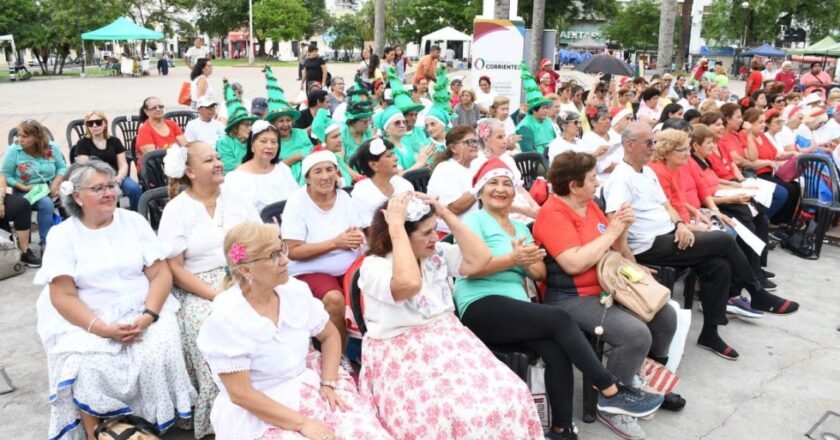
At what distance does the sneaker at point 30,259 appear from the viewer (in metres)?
5.98

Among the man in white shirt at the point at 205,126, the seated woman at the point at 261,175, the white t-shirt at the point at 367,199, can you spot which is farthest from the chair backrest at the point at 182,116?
the white t-shirt at the point at 367,199

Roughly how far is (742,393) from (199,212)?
3.50m

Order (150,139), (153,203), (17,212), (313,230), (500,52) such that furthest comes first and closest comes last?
1. (500,52)
2. (150,139)
3. (17,212)
4. (153,203)
5. (313,230)

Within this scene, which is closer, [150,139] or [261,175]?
[261,175]

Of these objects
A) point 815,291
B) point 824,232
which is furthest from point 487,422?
point 824,232

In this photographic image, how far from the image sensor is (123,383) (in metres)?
3.12

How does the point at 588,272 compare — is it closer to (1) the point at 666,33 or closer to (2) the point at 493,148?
(2) the point at 493,148

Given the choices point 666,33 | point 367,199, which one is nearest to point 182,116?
point 367,199

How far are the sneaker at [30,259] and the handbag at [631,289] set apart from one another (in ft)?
16.7

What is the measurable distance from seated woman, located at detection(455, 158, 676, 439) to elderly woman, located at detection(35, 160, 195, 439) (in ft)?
5.17

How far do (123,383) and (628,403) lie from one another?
8.44 feet

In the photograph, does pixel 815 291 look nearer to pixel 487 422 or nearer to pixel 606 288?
pixel 606 288

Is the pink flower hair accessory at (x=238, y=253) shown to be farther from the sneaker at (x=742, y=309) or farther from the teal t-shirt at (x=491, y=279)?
the sneaker at (x=742, y=309)

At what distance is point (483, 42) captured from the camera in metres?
12.0
